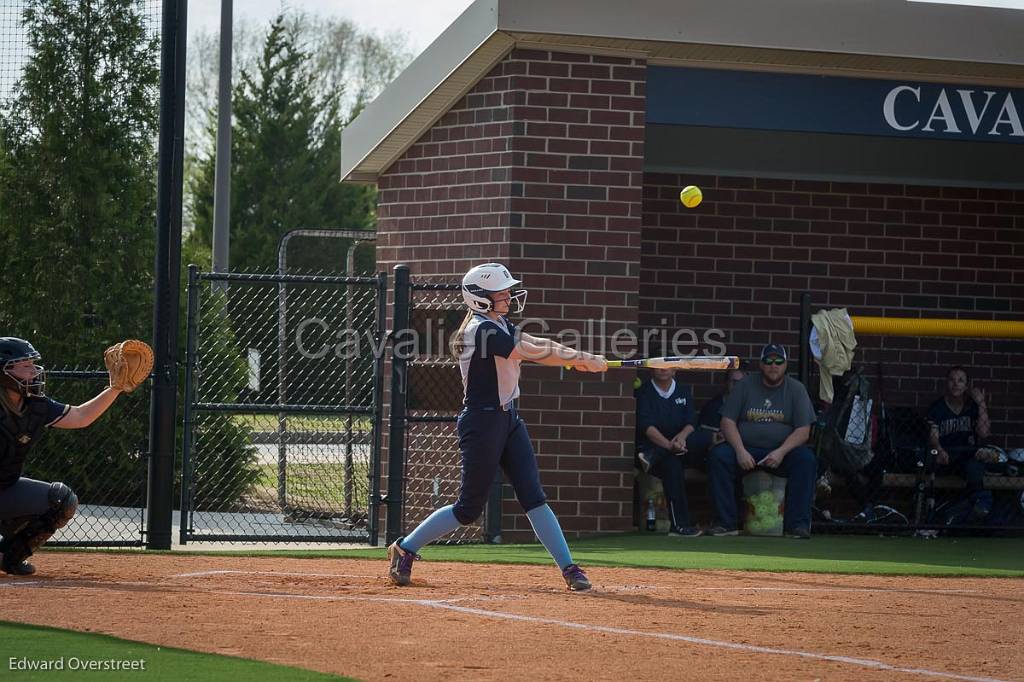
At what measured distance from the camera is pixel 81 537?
424 inches

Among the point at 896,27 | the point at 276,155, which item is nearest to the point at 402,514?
the point at 896,27

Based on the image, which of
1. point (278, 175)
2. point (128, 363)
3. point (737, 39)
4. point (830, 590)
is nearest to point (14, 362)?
point (128, 363)

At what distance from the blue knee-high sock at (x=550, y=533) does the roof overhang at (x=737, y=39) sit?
14.2 feet

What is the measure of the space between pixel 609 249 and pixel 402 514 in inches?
106

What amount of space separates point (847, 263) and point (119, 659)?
30.5 feet

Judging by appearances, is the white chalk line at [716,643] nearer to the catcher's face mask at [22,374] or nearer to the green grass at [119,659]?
the green grass at [119,659]

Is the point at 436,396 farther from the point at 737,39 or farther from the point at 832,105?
the point at 832,105

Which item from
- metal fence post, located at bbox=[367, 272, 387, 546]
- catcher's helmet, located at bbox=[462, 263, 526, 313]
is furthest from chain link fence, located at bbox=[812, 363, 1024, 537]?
catcher's helmet, located at bbox=[462, 263, 526, 313]

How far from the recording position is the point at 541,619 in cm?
698

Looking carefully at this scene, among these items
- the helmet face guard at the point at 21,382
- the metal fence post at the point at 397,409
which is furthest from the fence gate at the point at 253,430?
the helmet face guard at the point at 21,382

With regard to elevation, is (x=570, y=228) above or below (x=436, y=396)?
above

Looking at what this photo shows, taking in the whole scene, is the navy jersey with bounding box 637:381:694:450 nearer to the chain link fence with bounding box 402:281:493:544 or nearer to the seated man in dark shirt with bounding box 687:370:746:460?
the seated man in dark shirt with bounding box 687:370:746:460

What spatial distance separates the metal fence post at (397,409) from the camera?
1062cm

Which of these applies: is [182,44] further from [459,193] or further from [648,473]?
[648,473]
